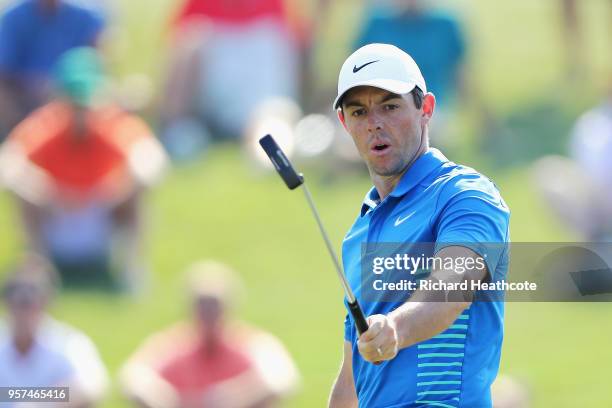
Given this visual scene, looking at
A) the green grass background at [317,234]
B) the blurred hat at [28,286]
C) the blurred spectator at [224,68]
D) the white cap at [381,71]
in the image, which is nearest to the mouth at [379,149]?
the white cap at [381,71]

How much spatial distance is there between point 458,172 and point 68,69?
7.42 m

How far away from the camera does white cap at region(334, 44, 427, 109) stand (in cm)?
509

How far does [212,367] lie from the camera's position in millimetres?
10281

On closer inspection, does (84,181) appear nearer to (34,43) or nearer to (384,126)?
(34,43)

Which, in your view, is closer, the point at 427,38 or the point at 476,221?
the point at 476,221

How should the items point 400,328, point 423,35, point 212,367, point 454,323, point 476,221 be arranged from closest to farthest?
1. point 400,328
2. point 476,221
3. point 454,323
4. point 212,367
5. point 423,35

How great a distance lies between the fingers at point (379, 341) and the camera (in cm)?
450

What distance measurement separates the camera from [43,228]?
12.0 meters

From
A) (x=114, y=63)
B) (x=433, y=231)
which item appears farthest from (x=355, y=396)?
(x=114, y=63)

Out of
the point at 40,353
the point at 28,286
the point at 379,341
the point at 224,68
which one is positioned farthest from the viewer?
the point at 224,68

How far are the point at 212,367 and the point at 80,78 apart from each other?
109 inches

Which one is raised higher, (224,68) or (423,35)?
(224,68)

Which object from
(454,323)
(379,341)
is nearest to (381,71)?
(454,323)

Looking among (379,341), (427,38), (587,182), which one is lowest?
(379,341)
